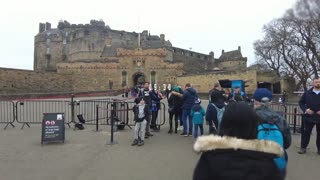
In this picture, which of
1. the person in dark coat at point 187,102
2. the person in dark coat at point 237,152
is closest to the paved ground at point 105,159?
the person in dark coat at point 187,102

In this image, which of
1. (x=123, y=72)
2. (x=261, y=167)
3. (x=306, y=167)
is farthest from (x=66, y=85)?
(x=261, y=167)

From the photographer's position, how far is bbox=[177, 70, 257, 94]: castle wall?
50.7 m

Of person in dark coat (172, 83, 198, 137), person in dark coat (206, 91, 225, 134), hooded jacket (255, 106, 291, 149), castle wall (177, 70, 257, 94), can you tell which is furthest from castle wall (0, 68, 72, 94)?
hooded jacket (255, 106, 291, 149)

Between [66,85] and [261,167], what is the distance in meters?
61.1

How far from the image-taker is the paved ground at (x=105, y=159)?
6.78 m

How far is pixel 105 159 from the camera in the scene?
8.02m

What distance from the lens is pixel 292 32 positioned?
4022 centimetres

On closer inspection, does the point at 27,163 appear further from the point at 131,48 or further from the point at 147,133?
the point at 131,48

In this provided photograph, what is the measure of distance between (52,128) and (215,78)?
46.5 m

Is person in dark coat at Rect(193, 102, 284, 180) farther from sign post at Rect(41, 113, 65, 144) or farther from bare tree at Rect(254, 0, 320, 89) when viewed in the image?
bare tree at Rect(254, 0, 320, 89)

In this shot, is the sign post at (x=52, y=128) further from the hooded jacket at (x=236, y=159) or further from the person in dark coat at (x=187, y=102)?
the hooded jacket at (x=236, y=159)

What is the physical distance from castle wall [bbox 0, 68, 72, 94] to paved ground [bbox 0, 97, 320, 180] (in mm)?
39136

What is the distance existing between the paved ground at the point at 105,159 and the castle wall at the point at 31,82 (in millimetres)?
39136

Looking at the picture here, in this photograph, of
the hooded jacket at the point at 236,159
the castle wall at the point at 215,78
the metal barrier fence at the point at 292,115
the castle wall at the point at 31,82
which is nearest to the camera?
the hooded jacket at the point at 236,159
